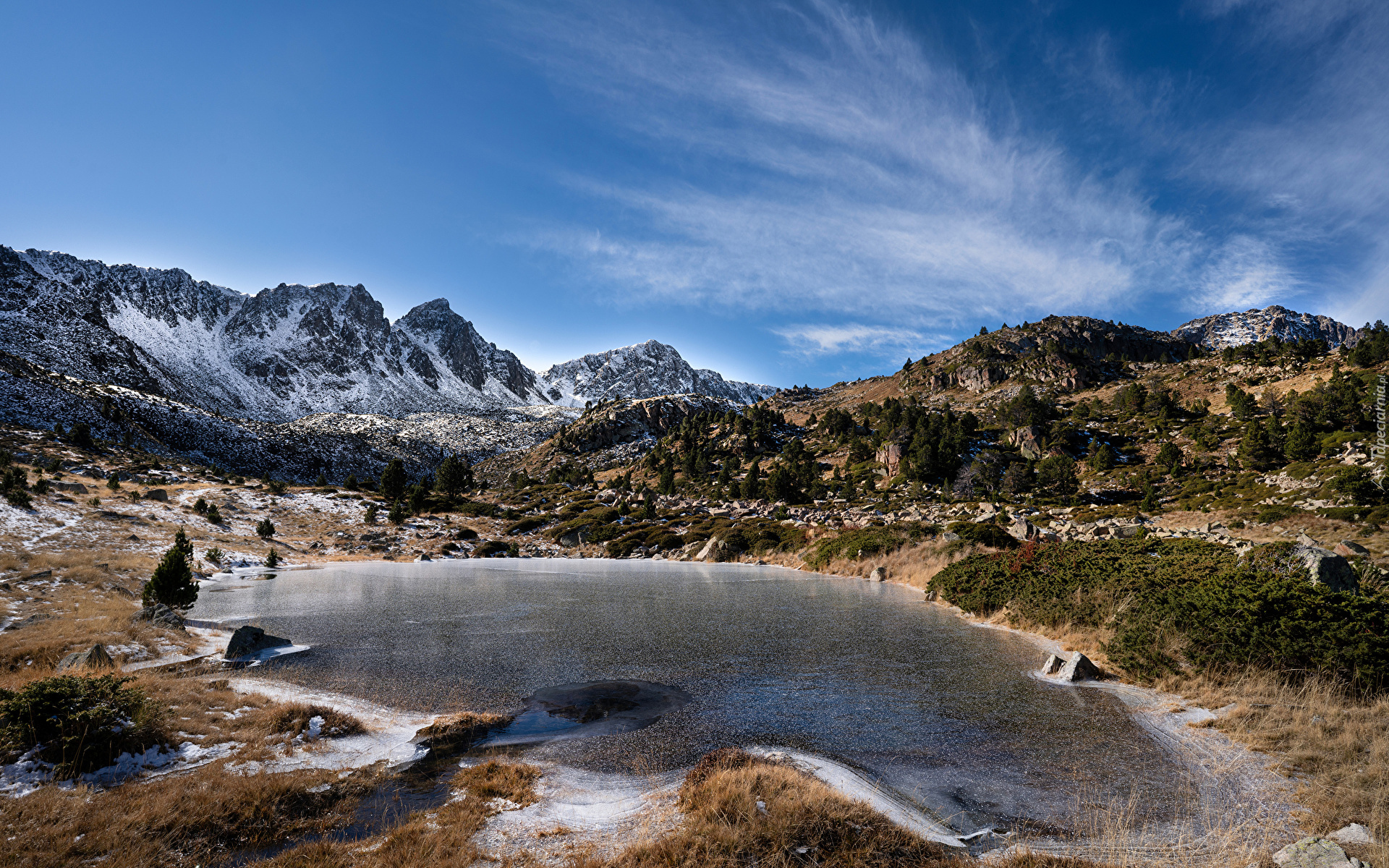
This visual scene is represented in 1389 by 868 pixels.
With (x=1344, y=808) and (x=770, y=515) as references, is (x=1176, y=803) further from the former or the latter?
(x=770, y=515)

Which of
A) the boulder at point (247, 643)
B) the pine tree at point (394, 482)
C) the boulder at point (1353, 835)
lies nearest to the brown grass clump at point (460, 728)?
the boulder at point (247, 643)

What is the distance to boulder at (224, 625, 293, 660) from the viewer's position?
16.6 m

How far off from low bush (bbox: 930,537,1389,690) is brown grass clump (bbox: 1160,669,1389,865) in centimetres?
57

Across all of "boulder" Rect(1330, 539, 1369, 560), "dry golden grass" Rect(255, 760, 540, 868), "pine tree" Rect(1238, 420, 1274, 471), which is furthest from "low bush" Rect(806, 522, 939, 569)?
"pine tree" Rect(1238, 420, 1274, 471)

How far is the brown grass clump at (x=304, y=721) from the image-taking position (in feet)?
34.6

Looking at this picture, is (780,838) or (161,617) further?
(161,617)

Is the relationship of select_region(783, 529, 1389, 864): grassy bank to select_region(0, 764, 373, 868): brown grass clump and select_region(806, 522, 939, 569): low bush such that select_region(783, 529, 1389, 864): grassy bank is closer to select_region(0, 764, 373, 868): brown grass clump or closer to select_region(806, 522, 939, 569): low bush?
select_region(0, 764, 373, 868): brown grass clump

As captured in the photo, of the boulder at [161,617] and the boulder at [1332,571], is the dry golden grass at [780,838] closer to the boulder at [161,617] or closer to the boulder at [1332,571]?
the boulder at [1332,571]

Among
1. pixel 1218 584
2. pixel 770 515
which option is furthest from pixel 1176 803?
pixel 770 515

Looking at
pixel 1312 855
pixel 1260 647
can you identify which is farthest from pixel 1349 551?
pixel 1312 855

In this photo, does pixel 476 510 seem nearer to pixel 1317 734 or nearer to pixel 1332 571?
pixel 1332 571

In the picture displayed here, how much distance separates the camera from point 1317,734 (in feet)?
31.7

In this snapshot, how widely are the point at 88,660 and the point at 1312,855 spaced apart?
2245 cm

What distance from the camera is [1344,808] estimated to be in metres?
7.42
